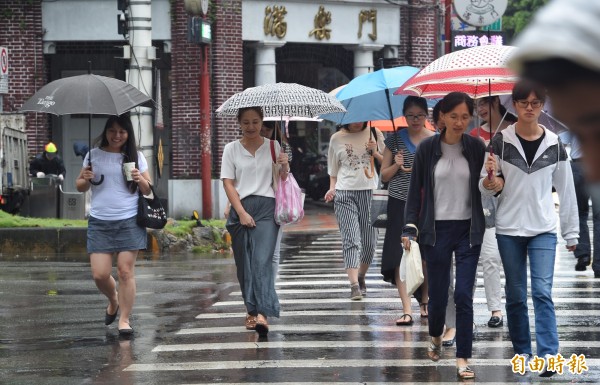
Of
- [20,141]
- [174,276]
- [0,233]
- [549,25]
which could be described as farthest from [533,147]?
[20,141]

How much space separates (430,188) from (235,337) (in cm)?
255

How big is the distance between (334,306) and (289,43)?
683 inches

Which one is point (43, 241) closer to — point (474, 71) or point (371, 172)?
point (371, 172)

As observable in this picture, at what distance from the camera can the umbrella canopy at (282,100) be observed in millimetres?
9383

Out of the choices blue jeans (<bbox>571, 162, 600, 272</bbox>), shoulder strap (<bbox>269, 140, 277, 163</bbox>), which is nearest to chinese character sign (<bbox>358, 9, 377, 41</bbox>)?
blue jeans (<bbox>571, 162, 600, 272</bbox>)

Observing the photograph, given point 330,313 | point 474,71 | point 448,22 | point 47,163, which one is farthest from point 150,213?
point 448,22

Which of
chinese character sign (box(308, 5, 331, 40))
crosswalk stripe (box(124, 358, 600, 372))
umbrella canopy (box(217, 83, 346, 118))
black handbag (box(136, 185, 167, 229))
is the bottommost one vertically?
crosswalk stripe (box(124, 358, 600, 372))

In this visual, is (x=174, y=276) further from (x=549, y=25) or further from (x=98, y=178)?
(x=549, y=25)

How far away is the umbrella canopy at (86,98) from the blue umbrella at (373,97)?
202cm

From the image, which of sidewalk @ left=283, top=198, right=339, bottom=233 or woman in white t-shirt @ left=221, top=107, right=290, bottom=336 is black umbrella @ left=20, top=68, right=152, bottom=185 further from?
sidewalk @ left=283, top=198, right=339, bottom=233

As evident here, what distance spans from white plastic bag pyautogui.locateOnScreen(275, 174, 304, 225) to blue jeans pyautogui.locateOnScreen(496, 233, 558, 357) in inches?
87.7

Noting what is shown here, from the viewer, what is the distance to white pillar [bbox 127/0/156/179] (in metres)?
19.6

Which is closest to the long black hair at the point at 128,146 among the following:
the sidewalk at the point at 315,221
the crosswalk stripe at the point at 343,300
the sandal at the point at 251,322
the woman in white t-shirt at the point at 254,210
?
the woman in white t-shirt at the point at 254,210

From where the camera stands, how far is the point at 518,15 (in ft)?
192
